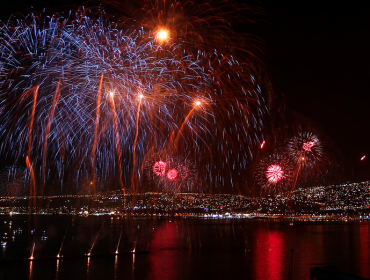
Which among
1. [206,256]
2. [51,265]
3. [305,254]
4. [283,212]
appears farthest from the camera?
[283,212]

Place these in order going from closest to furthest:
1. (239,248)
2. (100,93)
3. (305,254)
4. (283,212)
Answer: (100,93) < (305,254) < (239,248) < (283,212)

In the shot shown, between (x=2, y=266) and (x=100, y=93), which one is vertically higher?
(x=100, y=93)

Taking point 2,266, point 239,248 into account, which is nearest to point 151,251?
point 239,248

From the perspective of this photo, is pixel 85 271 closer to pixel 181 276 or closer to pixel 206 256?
pixel 181 276

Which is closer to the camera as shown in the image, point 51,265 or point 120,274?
point 120,274

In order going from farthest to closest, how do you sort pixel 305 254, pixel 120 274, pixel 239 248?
1. pixel 239 248
2. pixel 305 254
3. pixel 120 274

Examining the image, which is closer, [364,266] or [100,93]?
[100,93]

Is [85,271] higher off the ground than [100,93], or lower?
lower

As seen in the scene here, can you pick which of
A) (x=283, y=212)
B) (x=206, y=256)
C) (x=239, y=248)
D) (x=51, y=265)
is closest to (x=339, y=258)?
(x=239, y=248)

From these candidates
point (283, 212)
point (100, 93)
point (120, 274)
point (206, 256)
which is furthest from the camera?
point (283, 212)

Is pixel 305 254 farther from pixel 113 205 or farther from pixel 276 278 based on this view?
pixel 113 205
